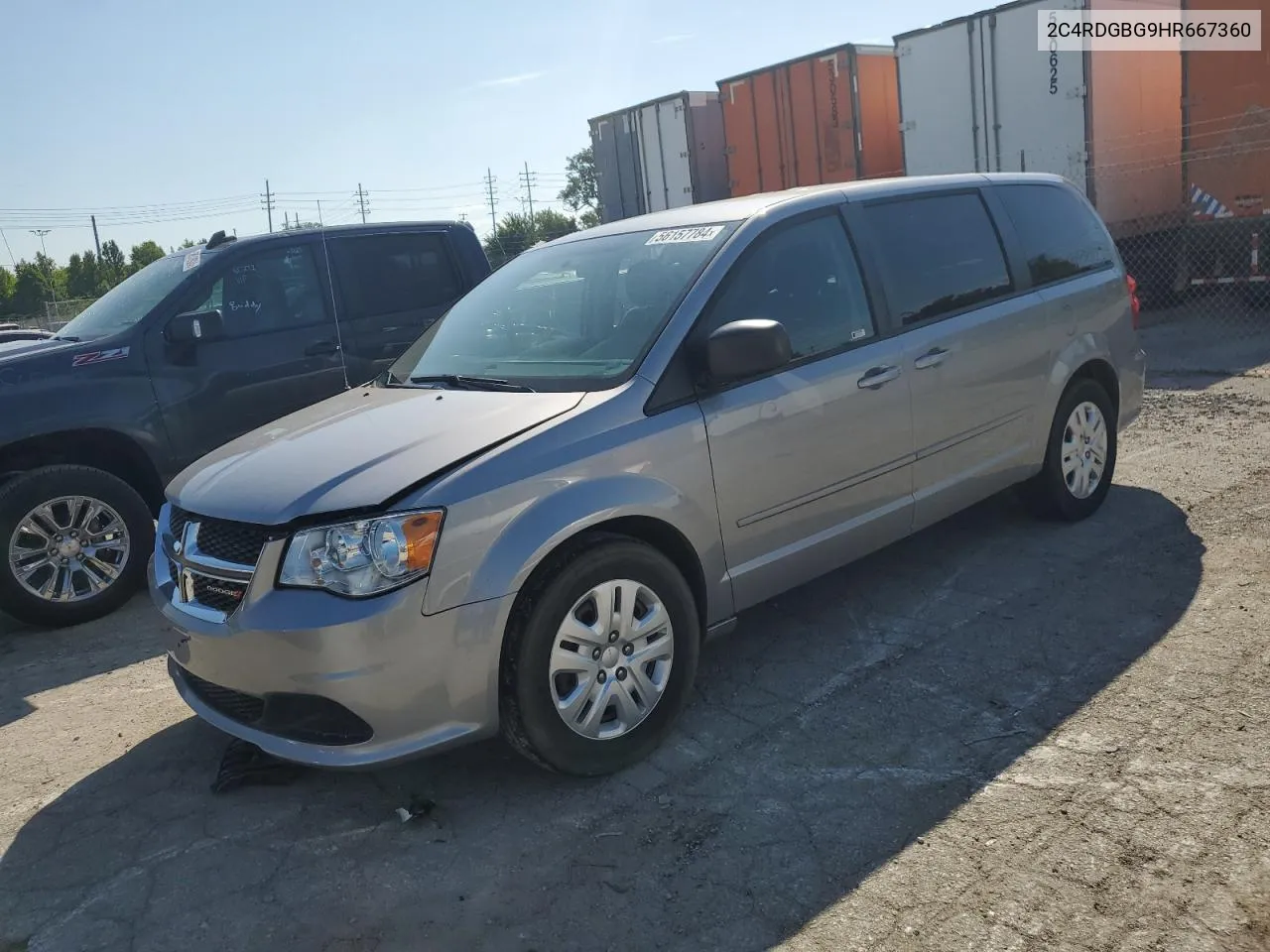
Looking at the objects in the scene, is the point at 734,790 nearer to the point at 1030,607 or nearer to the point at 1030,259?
the point at 1030,607

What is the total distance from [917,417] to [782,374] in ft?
2.76

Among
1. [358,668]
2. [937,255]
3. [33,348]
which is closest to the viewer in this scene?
[358,668]

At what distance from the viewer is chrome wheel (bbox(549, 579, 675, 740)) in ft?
11.1

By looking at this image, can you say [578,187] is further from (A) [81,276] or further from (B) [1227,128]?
(B) [1227,128]

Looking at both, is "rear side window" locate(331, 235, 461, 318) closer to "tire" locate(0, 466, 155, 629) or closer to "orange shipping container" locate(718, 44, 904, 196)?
"tire" locate(0, 466, 155, 629)

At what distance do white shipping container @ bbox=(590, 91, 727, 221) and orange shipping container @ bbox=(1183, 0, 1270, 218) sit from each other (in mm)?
8466

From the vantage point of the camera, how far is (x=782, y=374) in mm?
4051

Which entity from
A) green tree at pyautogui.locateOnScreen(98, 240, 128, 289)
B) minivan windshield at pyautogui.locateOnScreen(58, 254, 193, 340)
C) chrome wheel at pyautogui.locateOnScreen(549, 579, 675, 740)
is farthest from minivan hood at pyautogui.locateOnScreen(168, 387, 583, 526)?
green tree at pyautogui.locateOnScreen(98, 240, 128, 289)

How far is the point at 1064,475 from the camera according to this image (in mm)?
5523

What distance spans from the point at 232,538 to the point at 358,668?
67 cm

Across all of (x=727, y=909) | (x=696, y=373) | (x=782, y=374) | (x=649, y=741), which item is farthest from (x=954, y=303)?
(x=727, y=909)

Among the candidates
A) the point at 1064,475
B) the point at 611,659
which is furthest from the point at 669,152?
the point at 611,659

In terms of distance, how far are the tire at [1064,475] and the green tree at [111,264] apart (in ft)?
188

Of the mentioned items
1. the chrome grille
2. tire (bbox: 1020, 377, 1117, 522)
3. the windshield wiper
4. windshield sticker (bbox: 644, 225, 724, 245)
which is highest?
windshield sticker (bbox: 644, 225, 724, 245)
